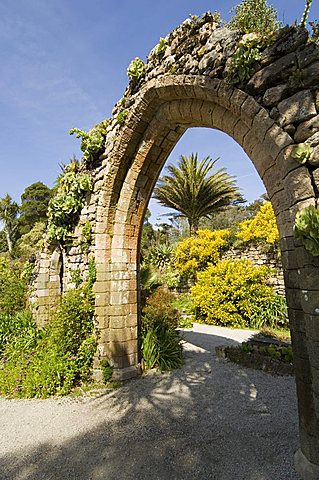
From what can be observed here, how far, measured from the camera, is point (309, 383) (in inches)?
93.0

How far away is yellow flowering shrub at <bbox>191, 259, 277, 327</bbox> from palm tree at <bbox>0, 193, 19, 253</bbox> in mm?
23759

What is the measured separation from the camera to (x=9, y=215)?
27.8 meters

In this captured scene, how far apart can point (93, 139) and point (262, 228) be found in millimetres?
8487

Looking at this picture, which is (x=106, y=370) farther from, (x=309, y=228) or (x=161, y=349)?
(x=309, y=228)

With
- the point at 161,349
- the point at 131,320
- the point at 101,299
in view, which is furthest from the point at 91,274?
the point at 161,349

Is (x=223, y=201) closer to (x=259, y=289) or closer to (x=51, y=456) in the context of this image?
(x=259, y=289)

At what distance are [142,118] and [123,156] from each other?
735 millimetres

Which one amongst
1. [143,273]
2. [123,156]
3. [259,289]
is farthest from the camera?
[259,289]

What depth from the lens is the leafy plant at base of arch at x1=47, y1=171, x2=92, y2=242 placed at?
5614 mm

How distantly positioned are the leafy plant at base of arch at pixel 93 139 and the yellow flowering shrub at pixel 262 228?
788 cm

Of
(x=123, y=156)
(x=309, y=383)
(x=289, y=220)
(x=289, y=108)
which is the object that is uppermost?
(x=123, y=156)

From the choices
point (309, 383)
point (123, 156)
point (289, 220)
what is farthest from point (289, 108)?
point (123, 156)

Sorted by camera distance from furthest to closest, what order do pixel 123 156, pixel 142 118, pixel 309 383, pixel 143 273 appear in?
pixel 143 273 → pixel 123 156 → pixel 142 118 → pixel 309 383

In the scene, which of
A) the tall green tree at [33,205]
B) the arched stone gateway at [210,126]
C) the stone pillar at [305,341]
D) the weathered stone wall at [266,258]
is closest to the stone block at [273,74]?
the arched stone gateway at [210,126]
